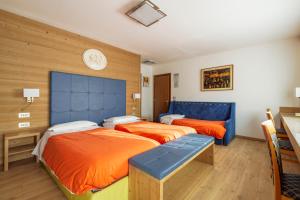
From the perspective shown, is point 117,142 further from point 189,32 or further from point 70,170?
point 189,32

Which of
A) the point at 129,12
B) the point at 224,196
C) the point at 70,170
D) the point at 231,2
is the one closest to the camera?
the point at 70,170

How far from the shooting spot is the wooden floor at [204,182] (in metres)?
1.74

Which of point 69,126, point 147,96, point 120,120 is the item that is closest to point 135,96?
point 120,120

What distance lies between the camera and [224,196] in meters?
1.72

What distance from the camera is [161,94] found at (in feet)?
19.3

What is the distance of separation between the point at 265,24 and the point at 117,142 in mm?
3424

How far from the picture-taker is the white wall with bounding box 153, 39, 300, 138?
11.1 feet

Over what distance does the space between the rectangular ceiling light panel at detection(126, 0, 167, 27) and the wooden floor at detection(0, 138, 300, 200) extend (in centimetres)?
256

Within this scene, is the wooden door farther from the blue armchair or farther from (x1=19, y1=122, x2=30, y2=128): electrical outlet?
(x1=19, y1=122, x2=30, y2=128): electrical outlet

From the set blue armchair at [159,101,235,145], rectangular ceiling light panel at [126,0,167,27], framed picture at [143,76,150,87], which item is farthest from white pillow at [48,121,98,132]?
framed picture at [143,76,150,87]

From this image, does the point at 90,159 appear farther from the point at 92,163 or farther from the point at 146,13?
the point at 146,13

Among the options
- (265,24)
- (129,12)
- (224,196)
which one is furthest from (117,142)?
(265,24)

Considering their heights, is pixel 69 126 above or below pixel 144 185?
above

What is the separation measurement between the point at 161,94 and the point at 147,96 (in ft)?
1.94
